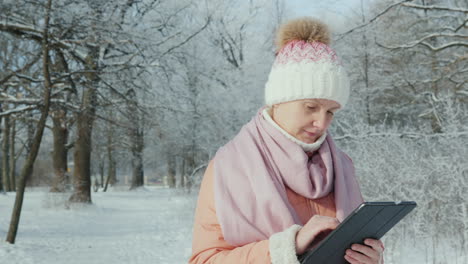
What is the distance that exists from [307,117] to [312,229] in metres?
0.39

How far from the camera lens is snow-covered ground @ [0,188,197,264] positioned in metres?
7.93

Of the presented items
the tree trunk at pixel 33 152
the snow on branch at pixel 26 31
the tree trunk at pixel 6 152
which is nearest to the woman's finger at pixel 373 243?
the tree trunk at pixel 33 152

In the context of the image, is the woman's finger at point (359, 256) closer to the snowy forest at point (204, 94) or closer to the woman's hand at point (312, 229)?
the woman's hand at point (312, 229)

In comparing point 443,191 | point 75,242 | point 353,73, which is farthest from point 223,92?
point 443,191

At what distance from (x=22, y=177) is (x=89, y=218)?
492 centimetres

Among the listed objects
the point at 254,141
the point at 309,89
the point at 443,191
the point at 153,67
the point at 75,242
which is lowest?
the point at 75,242

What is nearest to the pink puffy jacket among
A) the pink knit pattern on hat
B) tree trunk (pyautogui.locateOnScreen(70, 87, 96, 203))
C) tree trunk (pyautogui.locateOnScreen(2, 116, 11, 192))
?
the pink knit pattern on hat

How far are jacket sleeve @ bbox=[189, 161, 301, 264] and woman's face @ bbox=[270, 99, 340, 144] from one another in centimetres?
29

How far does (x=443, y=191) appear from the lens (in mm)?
7195

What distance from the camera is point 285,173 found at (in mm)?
1467

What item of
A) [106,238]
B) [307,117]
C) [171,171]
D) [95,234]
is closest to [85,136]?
[95,234]

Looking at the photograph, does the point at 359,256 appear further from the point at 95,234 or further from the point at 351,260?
the point at 95,234

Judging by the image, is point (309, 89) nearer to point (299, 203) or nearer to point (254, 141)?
point (254, 141)

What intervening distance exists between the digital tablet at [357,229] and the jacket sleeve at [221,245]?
6 cm
